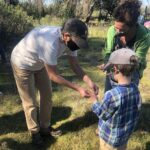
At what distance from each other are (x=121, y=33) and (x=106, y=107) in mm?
1101

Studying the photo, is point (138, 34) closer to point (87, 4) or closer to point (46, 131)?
point (46, 131)

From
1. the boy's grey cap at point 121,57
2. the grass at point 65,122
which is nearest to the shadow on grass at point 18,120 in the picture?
the grass at point 65,122

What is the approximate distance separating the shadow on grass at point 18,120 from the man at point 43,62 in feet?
1.46

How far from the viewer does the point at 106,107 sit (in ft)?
11.4

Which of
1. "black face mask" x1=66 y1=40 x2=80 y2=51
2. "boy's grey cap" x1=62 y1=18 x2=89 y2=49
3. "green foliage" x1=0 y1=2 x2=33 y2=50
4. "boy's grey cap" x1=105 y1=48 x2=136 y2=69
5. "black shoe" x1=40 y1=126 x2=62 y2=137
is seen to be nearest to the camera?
"boy's grey cap" x1=105 y1=48 x2=136 y2=69

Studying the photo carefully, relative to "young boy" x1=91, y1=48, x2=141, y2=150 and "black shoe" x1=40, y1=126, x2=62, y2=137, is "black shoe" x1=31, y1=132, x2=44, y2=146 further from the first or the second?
"young boy" x1=91, y1=48, x2=141, y2=150

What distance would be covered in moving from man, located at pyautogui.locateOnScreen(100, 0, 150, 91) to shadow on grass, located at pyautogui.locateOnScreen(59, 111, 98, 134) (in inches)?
36.9

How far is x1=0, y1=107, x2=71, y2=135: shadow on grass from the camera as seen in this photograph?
5258mm

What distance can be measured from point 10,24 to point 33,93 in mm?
6729

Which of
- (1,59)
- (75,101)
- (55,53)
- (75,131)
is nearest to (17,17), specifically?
(1,59)

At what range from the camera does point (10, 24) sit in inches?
435

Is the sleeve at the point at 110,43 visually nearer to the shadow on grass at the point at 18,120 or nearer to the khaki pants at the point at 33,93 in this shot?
the khaki pants at the point at 33,93

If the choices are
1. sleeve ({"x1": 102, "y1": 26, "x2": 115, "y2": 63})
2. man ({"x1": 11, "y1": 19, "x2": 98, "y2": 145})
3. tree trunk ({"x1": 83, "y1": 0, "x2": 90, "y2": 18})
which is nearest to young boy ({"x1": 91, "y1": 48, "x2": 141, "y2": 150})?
man ({"x1": 11, "y1": 19, "x2": 98, "y2": 145})

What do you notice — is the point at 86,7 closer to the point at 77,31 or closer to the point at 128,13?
the point at 128,13
